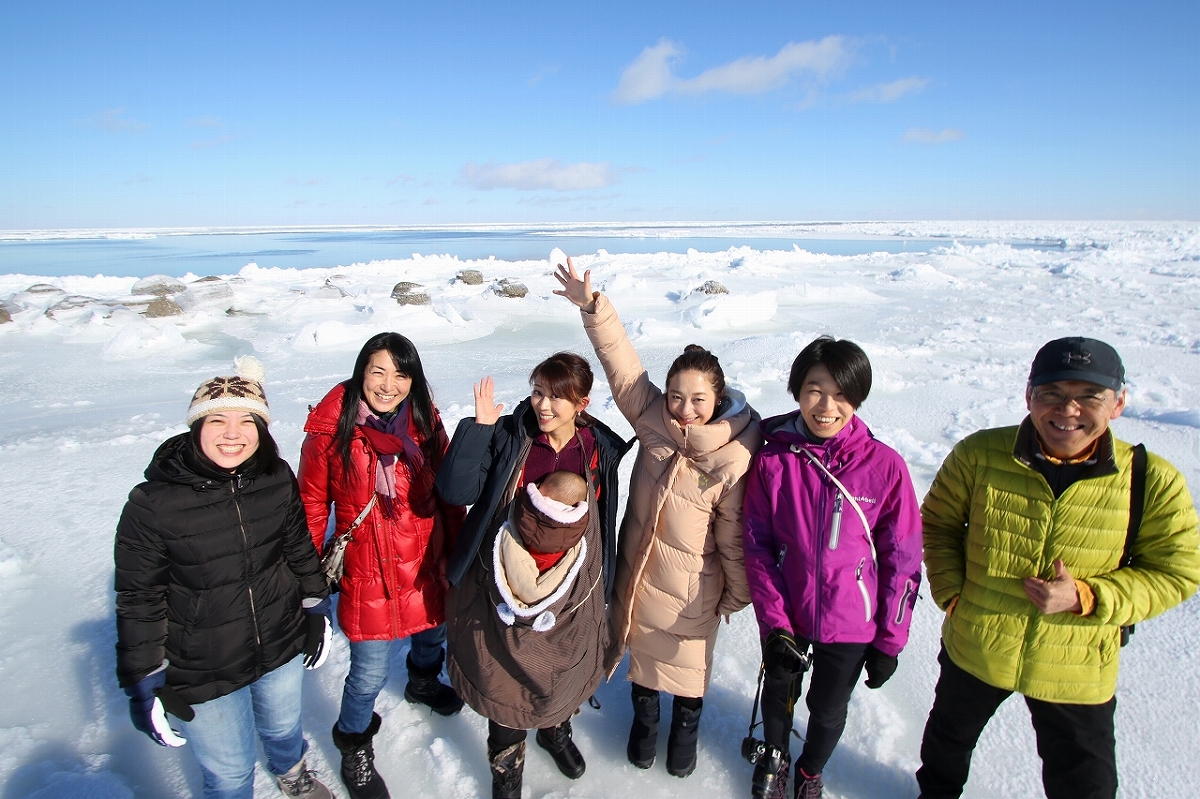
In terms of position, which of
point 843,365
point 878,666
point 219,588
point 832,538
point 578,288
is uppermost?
point 578,288

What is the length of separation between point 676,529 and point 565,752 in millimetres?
865

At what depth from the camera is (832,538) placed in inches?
68.4

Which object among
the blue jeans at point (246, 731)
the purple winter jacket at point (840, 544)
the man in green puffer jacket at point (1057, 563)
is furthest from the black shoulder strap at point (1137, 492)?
the blue jeans at point (246, 731)

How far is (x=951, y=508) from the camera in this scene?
69.0 inches

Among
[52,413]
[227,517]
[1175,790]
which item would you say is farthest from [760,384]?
[52,413]

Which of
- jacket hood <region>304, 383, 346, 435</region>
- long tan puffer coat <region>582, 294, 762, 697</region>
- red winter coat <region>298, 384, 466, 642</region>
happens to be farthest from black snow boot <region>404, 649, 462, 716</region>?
jacket hood <region>304, 383, 346, 435</region>

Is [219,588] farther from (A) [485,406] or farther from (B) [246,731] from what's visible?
(A) [485,406]

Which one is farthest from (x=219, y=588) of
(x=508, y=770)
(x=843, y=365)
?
(x=843, y=365)

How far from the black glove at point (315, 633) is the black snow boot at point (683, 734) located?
1147 mm

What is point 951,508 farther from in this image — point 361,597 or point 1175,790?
point 361,597

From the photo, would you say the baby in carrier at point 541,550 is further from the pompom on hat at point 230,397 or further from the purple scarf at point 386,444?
the pompom on hat at point 230,397

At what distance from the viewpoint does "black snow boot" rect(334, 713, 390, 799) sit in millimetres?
1967

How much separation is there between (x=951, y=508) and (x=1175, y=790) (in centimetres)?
121

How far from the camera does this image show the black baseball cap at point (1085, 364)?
143 cm
